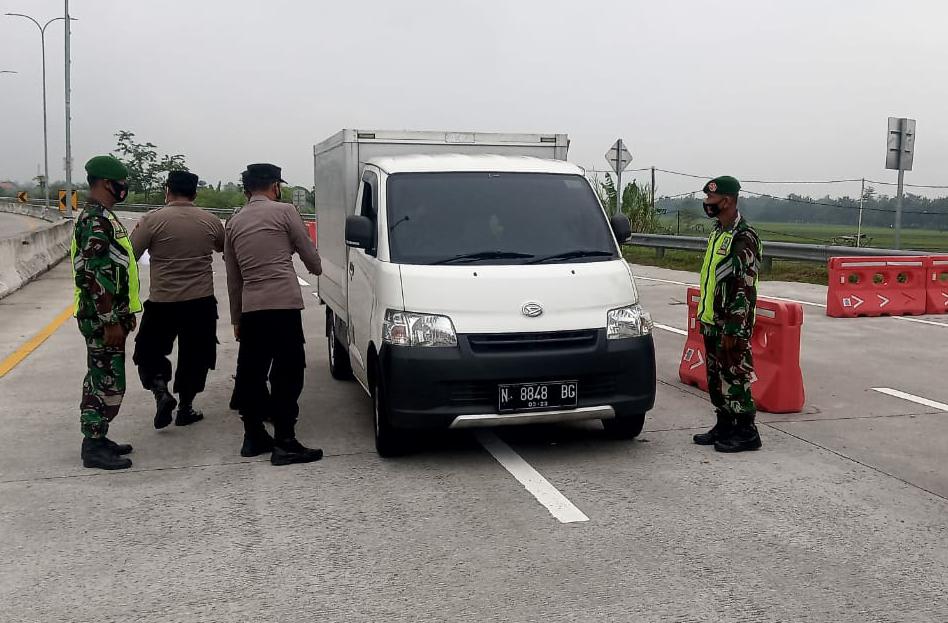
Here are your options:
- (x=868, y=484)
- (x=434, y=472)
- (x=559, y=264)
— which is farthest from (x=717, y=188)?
(x=434, y=472)

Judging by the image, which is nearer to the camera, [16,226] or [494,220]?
[494,220]

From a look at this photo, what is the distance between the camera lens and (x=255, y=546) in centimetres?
452

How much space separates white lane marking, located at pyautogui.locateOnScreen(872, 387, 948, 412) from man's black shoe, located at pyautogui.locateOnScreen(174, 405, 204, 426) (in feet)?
18.8

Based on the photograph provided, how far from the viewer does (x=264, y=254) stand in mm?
5965

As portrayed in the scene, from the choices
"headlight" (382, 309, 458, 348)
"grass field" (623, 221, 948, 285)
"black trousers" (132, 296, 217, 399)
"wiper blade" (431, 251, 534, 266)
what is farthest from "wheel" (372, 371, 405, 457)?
"grass field" (623, 221, 948, 285)

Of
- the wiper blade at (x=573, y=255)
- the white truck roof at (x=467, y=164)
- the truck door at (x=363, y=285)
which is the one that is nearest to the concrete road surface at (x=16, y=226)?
the truck door at (x=363, y=285)

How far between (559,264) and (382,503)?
1.93 m

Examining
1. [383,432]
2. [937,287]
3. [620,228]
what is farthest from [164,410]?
[937,287]

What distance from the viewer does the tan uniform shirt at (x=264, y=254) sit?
5941 millimetres

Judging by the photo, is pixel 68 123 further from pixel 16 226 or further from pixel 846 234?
pixel 846 234

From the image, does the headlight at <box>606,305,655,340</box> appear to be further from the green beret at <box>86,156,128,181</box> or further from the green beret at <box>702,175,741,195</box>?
the green beret at <box>86,156,128,181</box>

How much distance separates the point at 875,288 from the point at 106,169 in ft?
36.8

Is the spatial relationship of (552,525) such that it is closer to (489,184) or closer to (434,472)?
(434,472)

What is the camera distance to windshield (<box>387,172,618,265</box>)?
6.16 metres
